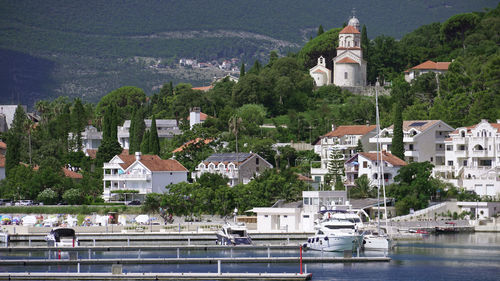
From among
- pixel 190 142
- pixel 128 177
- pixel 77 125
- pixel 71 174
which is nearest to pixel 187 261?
pixel 128 177

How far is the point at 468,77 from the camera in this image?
379ft

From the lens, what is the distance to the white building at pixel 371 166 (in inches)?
3634

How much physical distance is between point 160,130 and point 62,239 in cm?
5595

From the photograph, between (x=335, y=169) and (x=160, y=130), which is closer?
(x=335, y=169)

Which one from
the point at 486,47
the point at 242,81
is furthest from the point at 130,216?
the point at 486,47

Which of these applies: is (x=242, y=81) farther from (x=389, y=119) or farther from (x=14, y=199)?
(x=14, y=199)

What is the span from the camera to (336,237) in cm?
6694

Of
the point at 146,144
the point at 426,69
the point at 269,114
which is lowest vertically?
the point at 146,144

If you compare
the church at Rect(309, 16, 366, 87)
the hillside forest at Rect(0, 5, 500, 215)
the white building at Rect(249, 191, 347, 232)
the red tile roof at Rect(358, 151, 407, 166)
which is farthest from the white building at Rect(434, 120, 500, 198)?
the church at Rect(309, 16, 366, 87)

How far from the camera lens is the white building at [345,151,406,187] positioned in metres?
92.3

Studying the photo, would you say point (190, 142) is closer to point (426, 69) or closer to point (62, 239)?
point (62, 239)

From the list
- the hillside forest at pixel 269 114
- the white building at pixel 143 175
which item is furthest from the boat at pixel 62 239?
the white building at pixel 143 175

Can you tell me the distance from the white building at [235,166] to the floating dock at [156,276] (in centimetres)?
4590

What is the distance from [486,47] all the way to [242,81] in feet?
114
